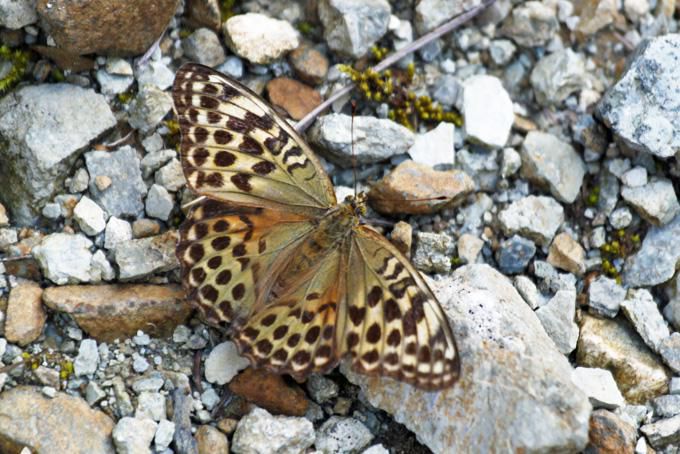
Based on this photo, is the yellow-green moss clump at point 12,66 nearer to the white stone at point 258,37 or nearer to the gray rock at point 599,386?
the white stone at point 258,37

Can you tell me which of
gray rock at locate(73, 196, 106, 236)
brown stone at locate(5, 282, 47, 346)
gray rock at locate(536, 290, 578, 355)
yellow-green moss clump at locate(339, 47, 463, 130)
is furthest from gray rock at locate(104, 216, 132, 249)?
gray rock at locate(536, 290, 578, 355)

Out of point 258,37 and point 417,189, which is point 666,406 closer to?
point 417,189

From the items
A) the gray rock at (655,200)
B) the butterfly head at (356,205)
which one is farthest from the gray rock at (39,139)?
the gray rock at (655,200)

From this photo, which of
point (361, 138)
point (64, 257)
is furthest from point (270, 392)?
point (361, 138)

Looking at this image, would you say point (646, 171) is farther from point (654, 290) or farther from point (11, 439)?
point (11, 439)

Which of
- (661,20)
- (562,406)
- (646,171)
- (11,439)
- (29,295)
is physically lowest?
(11,439)

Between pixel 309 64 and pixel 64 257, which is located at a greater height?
pixel 309 64

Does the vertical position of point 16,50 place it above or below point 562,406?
above

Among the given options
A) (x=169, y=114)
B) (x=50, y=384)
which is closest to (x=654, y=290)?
(x=169, y=114)
